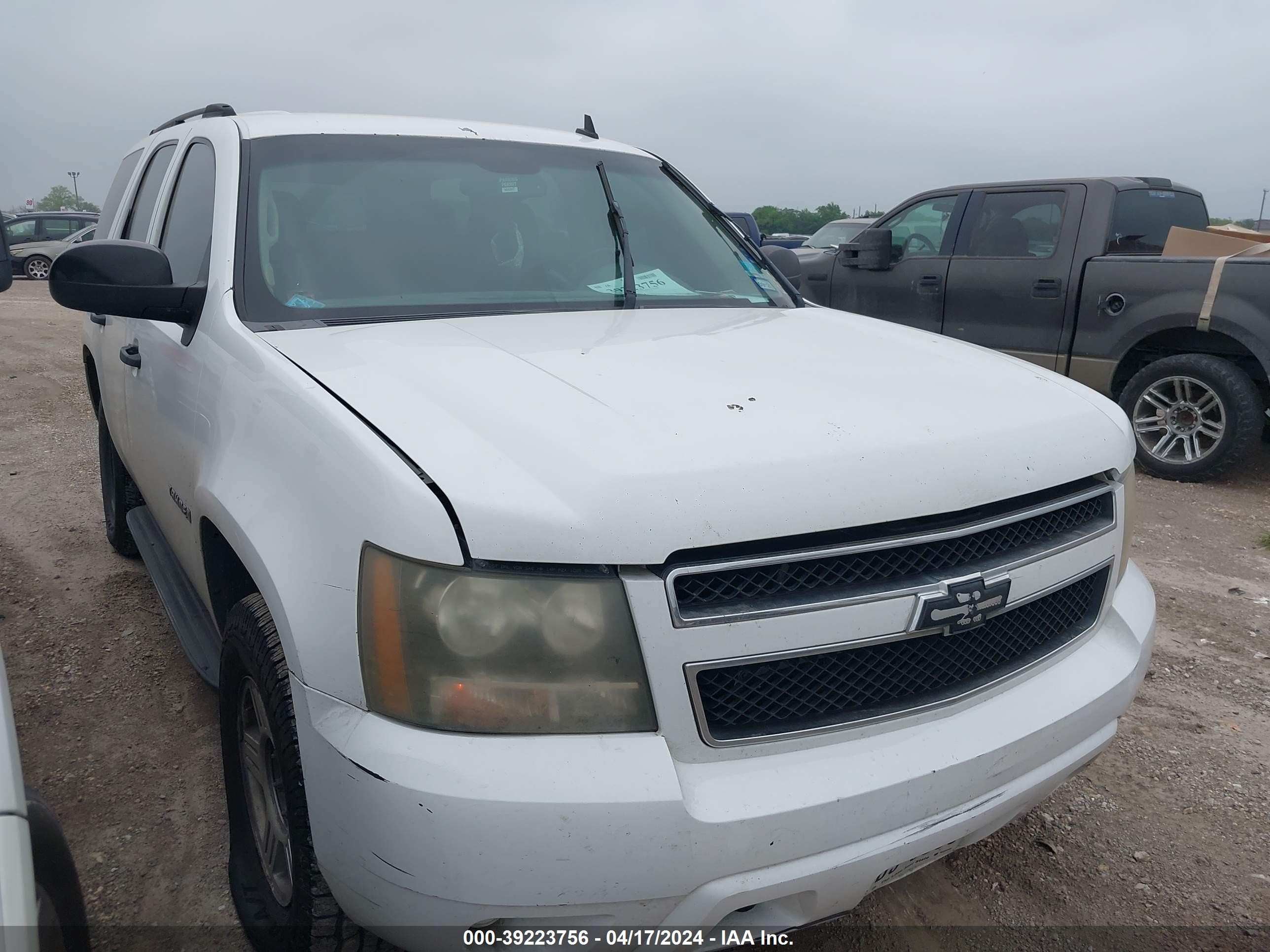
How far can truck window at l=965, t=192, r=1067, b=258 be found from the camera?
6668 mm

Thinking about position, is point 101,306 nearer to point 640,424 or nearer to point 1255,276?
point 640,424

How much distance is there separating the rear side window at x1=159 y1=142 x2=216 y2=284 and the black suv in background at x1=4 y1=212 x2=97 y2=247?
22.0 metres

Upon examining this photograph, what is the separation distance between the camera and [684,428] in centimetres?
166

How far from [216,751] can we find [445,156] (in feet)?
6.26

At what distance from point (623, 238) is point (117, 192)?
103 inches

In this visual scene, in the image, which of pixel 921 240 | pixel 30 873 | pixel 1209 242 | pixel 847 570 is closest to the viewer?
pixel 30 873

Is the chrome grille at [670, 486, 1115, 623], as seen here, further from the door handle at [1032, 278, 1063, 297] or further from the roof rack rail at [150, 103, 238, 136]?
the door handle at [1032, 278, 1063, 297]

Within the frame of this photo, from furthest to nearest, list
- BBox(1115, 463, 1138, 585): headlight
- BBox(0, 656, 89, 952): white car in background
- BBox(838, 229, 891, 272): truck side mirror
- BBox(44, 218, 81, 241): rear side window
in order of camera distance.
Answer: BBox(44, 218, 81, 241): rear side window < BBox(838, 229, 891, 272): truck side mirror < BBox(1115, 463, 1138, 585): headlight < BBox(0, 656, 89, 952): white car in background

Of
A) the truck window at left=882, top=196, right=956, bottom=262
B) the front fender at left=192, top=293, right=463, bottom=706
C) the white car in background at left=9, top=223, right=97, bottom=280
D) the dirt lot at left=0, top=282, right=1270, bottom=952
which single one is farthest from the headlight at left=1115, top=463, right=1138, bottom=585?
the white car in background at left=9, top=223, right=97, bottom=280

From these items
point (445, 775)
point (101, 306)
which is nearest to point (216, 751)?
point (101, 306)

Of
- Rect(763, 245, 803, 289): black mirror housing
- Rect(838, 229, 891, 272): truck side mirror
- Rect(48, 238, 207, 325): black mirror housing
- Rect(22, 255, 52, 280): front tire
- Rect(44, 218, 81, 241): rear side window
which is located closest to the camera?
Rect(48, 238, 207, 325): black mirror housing

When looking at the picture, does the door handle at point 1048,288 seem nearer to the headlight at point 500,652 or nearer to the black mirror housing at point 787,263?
the black mirror housing at point 787,263

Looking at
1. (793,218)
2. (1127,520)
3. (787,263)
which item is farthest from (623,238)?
(793,218)

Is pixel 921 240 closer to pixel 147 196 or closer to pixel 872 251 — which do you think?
pixel 872 251
